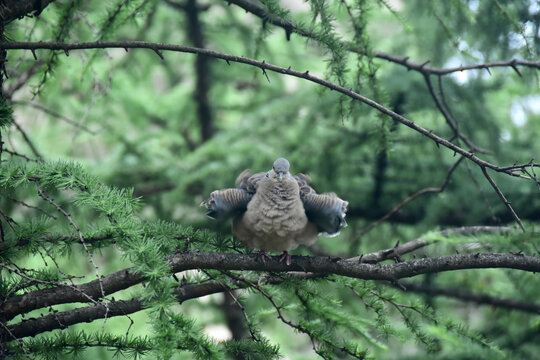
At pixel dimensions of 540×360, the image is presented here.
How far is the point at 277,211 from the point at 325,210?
11.9 inches

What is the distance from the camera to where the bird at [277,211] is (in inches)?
126

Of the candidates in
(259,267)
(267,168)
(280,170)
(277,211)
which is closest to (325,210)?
(277,211)

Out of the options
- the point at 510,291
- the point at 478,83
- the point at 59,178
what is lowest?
the point at 59,178

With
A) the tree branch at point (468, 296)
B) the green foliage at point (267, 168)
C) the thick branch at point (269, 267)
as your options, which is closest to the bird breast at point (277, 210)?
the green foliage at point (267, 168)

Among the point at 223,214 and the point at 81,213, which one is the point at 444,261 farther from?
the point at 81,213

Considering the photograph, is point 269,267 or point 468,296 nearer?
point 269,267

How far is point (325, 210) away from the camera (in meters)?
3.22

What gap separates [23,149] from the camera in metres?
5.57

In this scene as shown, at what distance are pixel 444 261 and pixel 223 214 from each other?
54.4 inches

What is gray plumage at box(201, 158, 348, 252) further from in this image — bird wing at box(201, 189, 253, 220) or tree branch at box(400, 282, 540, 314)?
tree branch at box(400, 282, 540, 314)

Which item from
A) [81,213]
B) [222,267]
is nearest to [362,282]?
[222,267]

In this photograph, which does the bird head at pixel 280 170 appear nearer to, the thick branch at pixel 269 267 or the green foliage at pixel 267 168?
the green foliage at pixel 267 168

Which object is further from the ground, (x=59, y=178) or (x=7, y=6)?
(x=7, y=6)

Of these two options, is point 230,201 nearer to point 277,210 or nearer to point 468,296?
point 277,210
